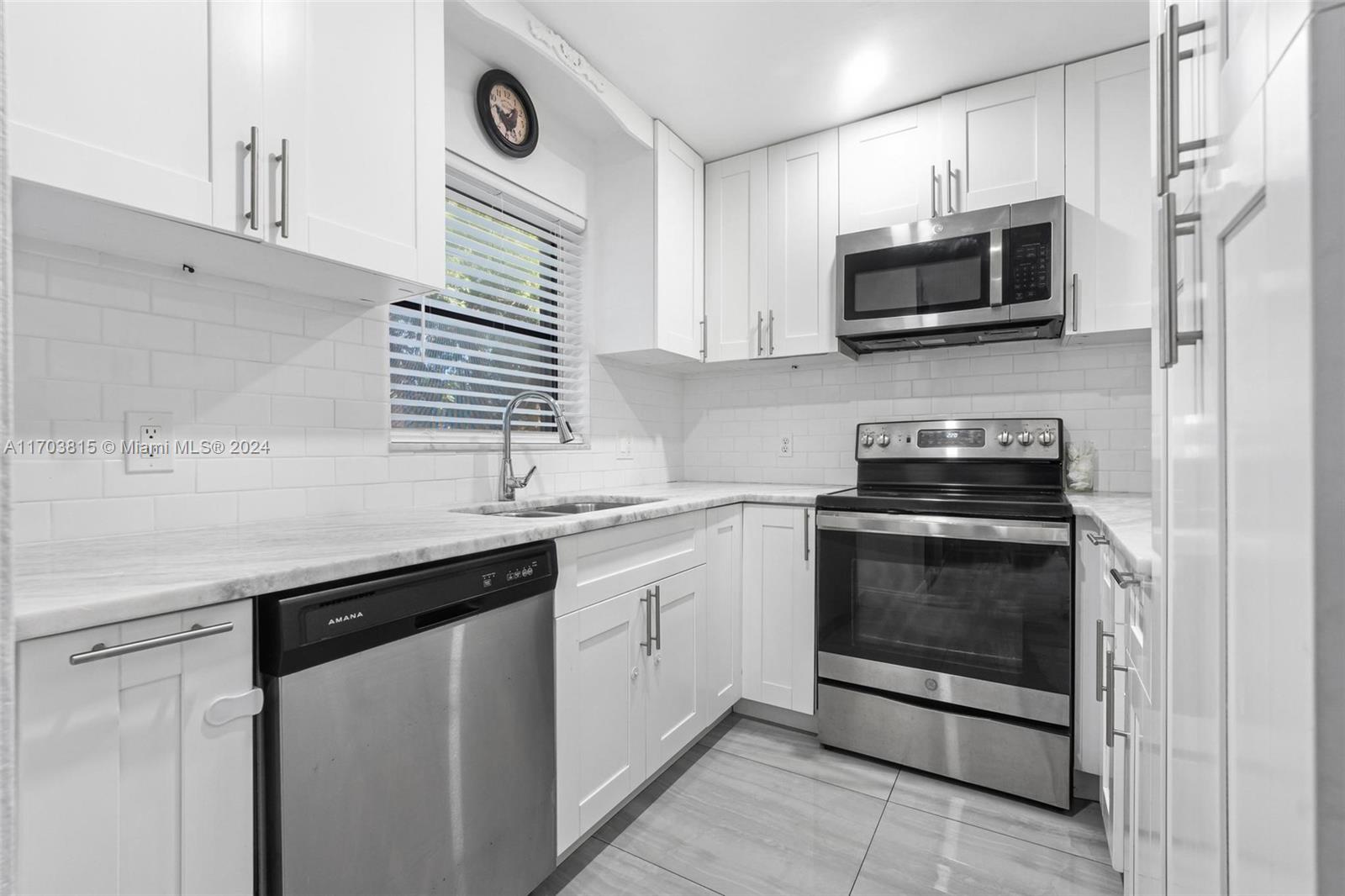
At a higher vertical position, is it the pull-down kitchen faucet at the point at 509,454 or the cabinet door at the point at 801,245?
the cabinet door at the point at 801,245

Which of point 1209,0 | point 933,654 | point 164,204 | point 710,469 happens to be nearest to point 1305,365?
point 1209,0

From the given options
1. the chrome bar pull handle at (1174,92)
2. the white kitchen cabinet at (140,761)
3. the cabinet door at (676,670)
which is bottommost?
the cabinet door at (676,670)

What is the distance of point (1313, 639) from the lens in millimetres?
362

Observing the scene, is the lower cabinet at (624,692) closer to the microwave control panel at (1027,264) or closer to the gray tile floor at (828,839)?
the gray tile floor at (828,839)

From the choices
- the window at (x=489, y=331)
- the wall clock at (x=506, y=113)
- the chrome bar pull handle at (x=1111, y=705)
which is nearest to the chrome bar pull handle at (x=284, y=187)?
the window at (x=489, y=331)

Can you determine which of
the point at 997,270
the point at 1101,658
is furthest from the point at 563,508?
the point at 997,270

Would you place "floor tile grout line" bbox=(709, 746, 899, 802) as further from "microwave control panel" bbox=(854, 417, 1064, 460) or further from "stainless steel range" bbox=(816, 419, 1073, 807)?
"microwave control panel" bbox=(854, 417, 1064, 460)

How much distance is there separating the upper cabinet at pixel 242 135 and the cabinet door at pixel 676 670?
4.02 feet

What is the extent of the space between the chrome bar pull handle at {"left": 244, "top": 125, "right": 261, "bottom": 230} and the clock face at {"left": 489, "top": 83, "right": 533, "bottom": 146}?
109cm

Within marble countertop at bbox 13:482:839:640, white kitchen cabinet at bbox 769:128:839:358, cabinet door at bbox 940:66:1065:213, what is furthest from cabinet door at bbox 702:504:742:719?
cabinet door at bbox 940:66:1065:213

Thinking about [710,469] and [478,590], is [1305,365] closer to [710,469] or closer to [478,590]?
[478,590]

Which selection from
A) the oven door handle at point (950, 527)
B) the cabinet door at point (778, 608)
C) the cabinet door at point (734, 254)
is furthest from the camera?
the cabinet door at point (734, 254)

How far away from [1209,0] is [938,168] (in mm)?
2069

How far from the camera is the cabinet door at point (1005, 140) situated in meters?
2.29
